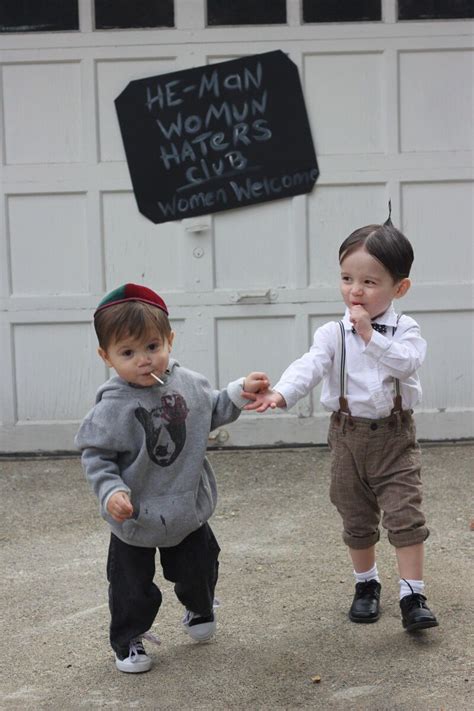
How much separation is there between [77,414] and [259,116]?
6.35 feet

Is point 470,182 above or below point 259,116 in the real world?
below

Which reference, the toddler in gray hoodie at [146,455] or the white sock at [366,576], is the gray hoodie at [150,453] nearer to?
the toddler in gray hoodie at [146,455]

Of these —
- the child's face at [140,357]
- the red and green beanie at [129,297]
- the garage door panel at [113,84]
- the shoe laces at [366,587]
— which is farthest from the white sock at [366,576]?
the garage door panel at [113,84]

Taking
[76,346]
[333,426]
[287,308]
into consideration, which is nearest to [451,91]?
[287,308]

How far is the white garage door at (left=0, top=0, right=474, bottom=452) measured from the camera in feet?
19.5

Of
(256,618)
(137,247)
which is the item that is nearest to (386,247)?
(256,618)

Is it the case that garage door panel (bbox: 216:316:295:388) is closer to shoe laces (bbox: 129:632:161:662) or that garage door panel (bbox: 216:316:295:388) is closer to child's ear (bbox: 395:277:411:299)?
child's ear (bbox: 395:277:411:299)

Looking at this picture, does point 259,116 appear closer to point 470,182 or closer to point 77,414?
point 470,182

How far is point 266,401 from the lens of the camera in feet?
10.6

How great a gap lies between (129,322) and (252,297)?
2.90 metres

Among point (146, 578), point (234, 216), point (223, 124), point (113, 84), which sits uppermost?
point (113, 84)

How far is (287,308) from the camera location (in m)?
6.04

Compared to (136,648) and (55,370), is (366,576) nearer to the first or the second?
(136,648)

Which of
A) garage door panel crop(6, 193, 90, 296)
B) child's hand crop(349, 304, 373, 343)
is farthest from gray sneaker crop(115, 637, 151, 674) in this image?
garage door panel crop(6, 193, 90, 296)
